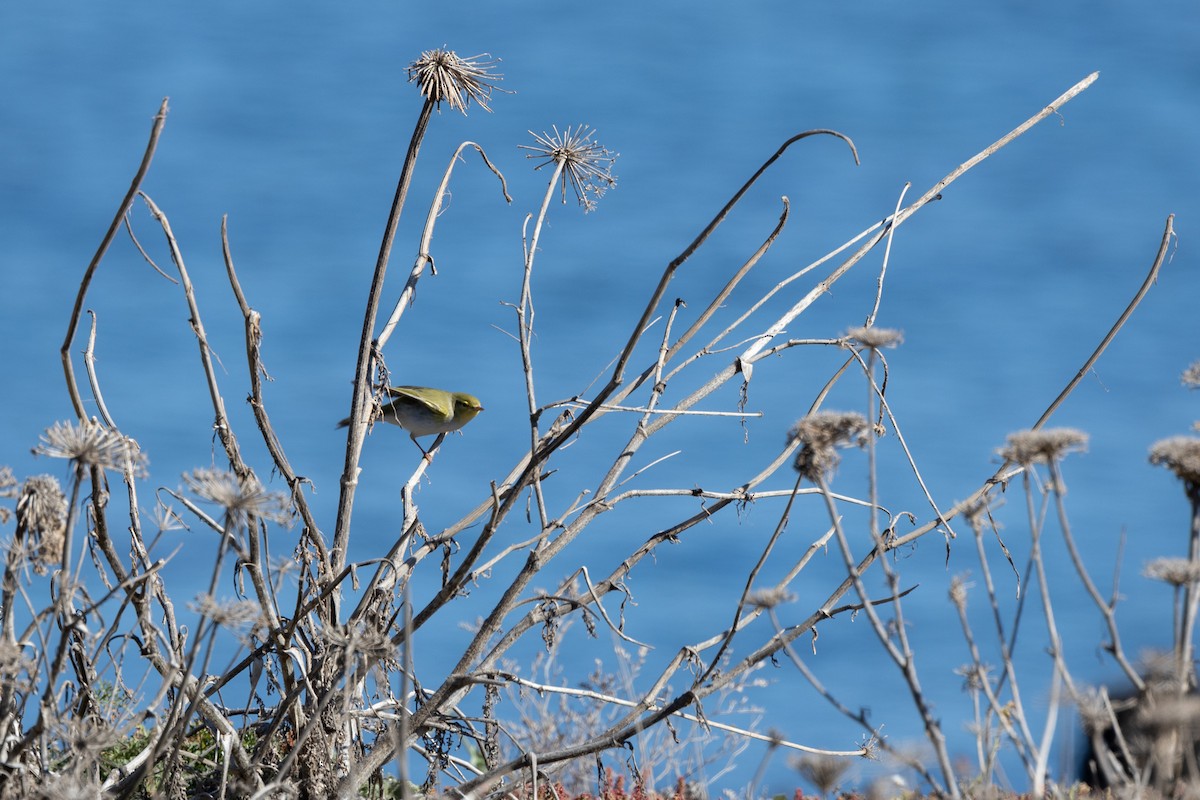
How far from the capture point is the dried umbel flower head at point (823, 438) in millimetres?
2549

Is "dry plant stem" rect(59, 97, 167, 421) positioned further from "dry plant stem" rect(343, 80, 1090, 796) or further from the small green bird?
the small green bird

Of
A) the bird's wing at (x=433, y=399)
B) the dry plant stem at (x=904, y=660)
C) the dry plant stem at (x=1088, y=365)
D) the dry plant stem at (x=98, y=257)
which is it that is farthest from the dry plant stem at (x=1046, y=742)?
the bird's wing at (x=433, y=399)

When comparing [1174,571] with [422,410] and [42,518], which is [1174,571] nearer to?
[42,518]

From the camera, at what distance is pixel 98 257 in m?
3.10

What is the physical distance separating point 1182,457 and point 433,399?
14.8ft

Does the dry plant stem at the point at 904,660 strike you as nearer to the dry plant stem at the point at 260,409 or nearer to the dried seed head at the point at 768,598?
the dried seed head at the point at 768,598

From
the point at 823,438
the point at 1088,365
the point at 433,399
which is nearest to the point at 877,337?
the point at 823,438

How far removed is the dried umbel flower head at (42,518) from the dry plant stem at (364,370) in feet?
3.52

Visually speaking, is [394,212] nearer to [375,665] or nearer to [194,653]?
[375,665]

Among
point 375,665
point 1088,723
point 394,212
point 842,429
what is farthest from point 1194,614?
point 394,212

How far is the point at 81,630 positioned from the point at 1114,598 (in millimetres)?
2383

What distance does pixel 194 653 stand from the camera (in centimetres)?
259

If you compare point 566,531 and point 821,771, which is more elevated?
point 566,531

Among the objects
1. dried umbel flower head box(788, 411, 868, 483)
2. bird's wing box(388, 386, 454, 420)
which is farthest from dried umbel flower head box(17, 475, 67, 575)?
bird's wing box(388, 386, 454, 420)
